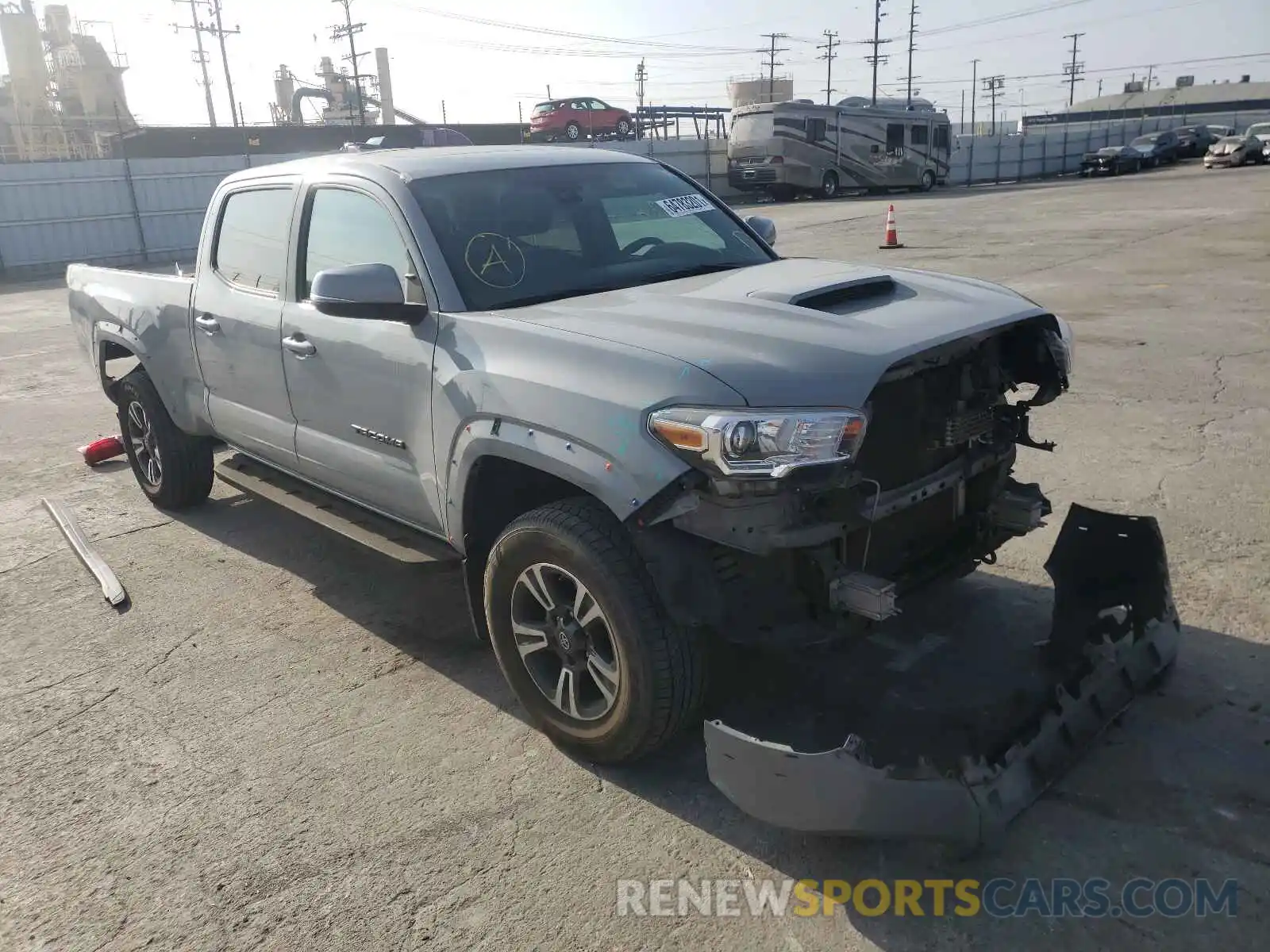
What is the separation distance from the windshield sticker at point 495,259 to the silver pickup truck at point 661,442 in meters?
0.01

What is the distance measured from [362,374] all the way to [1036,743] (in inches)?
104

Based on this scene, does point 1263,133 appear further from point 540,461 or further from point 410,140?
point 540,461

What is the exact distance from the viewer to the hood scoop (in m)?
3.24

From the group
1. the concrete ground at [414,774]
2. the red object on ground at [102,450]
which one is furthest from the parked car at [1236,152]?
the red object on ground at [102,450]

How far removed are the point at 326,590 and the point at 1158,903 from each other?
366 centimetres

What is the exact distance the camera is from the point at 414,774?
3.27m

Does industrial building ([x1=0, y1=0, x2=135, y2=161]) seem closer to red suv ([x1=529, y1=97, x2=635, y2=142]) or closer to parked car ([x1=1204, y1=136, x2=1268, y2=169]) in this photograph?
red suv ([x1=529, y1=97, x2=635, y2=142])

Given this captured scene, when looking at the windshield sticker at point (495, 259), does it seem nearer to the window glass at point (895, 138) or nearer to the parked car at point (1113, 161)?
the window glass at point (895, 138)

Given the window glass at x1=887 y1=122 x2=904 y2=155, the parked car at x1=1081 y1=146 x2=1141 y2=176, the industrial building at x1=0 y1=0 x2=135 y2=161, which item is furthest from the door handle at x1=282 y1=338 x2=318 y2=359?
the industrial building at x1=0 y1=0 x2=135 y2=161

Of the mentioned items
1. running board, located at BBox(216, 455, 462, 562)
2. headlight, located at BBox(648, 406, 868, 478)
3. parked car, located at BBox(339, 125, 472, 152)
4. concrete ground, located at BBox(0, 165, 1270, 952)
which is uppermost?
parked car, located at BBox(339, 125, 472, 152)

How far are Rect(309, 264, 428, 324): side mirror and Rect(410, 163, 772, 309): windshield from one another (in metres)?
0.24

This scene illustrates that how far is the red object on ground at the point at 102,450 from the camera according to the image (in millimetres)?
7074

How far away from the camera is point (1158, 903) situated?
251 cm

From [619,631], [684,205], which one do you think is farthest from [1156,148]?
[619,631]
